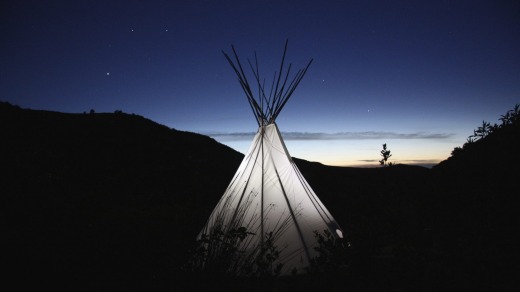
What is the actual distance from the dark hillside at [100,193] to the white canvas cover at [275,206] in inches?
45.1

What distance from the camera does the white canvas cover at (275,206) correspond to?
3.49 metres

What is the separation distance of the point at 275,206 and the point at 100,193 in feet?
28.5

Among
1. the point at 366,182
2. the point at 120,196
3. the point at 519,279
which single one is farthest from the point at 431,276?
the point at 366,182

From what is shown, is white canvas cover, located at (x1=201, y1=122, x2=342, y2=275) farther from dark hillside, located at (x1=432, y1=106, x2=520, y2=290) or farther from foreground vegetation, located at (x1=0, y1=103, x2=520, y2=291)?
dark hillside, located at (x1=432, y1=106, x2=520, y2=290)

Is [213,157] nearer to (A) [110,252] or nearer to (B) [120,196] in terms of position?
(B) [120,196]

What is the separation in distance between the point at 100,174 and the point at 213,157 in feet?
25.6

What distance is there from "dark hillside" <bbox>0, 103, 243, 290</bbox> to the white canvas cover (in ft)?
3.76

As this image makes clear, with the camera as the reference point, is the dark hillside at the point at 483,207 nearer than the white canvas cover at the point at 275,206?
Yes

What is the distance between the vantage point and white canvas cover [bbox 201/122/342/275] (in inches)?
137

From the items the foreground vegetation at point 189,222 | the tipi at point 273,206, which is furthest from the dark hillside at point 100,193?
the tipi at point 273,206

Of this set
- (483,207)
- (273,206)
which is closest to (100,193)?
(273,206)

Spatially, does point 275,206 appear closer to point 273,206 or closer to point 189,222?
point 273,206

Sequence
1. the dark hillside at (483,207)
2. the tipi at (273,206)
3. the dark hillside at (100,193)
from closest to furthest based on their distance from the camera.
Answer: the dark hillside at (483,207), the dark hillside at (100,193), the tipi at (273,206)

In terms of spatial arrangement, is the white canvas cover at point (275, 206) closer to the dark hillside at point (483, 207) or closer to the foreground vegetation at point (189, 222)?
the foreground vegetation at point (189, 222)
